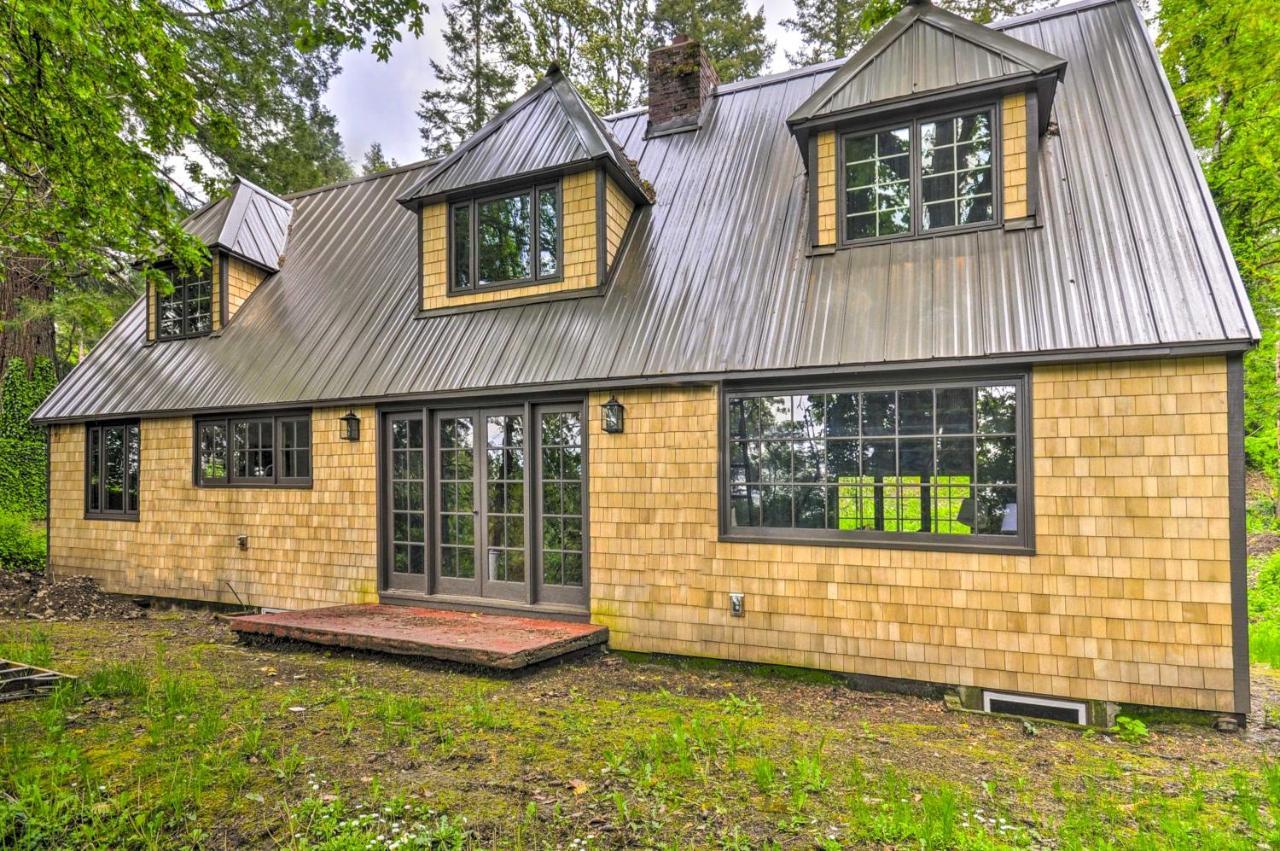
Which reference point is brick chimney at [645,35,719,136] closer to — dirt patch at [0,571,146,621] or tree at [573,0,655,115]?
tree at [573,0,655,115]

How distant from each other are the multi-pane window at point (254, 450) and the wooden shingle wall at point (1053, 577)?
4.80 meters

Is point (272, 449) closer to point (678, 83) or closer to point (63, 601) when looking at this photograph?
point (63, 601)

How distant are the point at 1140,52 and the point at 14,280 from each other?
17.8 meters

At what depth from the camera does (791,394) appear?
17.7 feet

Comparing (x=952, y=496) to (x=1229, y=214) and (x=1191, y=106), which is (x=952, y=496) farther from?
(x=1191, y=106)

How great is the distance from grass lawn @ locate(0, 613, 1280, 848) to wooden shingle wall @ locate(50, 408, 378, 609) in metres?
2.19

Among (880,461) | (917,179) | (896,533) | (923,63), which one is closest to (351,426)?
(880,461)

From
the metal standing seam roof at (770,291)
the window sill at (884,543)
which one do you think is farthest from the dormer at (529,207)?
the window sill at (884,543)

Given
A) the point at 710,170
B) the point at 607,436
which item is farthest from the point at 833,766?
the point at 710,170

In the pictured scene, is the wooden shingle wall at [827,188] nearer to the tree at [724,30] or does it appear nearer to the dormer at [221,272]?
the dormer at [221,272]

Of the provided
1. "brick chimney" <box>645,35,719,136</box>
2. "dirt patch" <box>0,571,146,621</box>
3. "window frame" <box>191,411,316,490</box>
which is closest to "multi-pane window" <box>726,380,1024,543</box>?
"brick chimney" <box>645,35,719,136</box>

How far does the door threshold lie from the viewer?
6172mm

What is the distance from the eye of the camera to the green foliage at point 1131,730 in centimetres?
410

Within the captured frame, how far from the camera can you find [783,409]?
5.44m
